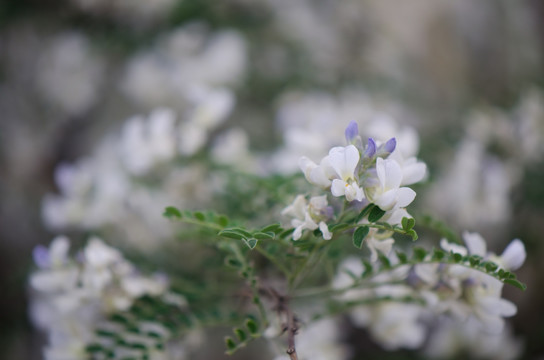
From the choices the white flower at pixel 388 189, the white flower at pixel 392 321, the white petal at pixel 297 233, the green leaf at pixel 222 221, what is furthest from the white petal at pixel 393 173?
the white flower at pixel 392 321

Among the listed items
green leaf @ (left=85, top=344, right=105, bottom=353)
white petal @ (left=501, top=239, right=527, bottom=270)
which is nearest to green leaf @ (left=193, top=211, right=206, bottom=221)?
green leaf @ (left=85, top=344, right=105, bottom=353)

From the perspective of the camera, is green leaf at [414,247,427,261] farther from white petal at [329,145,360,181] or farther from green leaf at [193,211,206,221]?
green leaf at [193,211,206,221]

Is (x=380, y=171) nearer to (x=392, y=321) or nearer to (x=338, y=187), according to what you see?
(x=338, y=187)

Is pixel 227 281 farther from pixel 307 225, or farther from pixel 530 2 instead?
pixel 530 2

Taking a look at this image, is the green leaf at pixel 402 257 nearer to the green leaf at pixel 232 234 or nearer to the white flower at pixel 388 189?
the white flower at pixel 388 189

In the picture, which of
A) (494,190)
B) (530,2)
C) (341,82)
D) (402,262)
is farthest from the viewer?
(530,2)

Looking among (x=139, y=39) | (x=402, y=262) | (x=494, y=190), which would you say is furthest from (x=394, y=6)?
(x=402, y=262)
